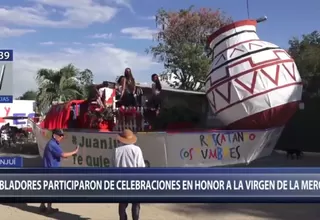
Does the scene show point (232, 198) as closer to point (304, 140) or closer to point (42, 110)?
point (304, 140)

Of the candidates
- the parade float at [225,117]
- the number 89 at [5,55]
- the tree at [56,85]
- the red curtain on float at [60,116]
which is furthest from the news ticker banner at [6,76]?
the tree at [56,85]

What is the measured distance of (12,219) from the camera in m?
8.20

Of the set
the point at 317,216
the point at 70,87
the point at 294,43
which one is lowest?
the point at 317,216

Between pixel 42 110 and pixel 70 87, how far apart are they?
5.36 ft

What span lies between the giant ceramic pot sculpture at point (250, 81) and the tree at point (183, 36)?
15.7 m

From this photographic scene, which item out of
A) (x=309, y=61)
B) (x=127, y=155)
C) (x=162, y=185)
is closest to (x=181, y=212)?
(x=127, y=155)

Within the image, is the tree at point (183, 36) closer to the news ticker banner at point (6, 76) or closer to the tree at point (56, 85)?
the tree at point (56, 85)

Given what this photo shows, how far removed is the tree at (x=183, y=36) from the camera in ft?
90.8

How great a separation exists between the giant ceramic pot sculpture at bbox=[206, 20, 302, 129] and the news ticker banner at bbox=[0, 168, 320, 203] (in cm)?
606

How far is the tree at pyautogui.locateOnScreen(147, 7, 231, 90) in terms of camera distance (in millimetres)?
27688

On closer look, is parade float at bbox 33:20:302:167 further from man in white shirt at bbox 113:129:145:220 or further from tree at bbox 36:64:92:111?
tree at bbox 36:64:92:111

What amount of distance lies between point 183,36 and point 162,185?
23.9 m

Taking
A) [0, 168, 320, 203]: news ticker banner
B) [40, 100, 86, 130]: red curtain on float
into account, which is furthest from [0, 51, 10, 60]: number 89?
[40, 100, 86, 130]: red curtain on float

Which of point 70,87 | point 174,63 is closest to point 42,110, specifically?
point 70,87
